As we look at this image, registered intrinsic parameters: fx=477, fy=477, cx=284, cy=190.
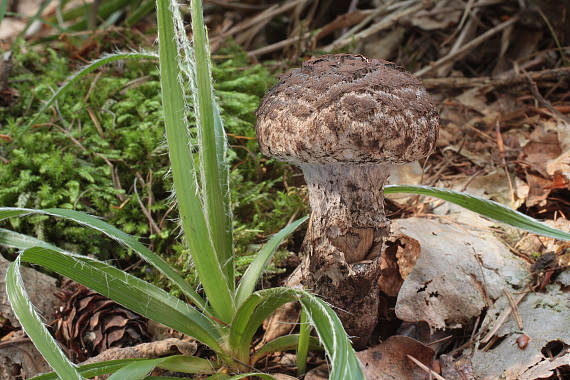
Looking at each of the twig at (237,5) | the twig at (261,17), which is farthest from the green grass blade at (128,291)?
the twig at (237,5)

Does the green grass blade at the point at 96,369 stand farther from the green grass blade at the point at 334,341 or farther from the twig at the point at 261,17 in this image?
the twig at the point at 261,17

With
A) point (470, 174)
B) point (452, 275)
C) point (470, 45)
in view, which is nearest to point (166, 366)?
point (452, 275)

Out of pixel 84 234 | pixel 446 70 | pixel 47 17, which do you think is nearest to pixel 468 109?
pixel 446 70

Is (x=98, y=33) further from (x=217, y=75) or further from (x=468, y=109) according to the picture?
(x=468, y=109)

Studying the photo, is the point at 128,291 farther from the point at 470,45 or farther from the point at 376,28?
the point at 470,45

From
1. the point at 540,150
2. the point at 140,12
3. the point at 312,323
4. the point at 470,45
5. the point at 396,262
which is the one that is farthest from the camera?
the point at 140,12
